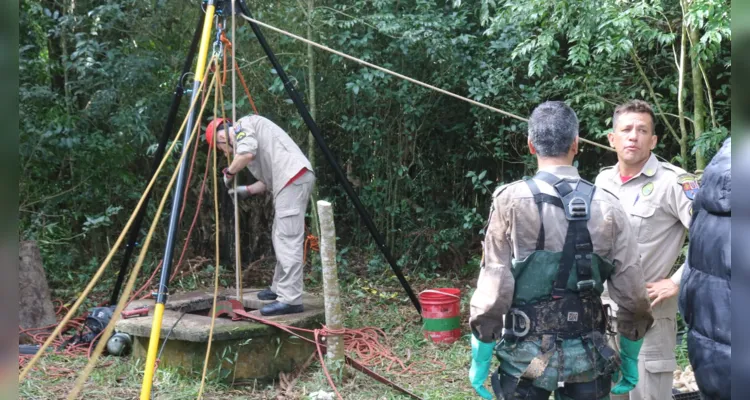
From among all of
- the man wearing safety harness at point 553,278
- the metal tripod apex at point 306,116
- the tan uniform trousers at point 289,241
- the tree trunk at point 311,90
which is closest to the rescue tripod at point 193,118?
the metal tripod apex at point 306,116

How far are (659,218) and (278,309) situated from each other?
9.17 feet

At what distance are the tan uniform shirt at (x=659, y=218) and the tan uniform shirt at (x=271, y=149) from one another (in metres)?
2.58

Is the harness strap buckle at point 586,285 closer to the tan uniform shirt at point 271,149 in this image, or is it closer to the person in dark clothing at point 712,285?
the person in dark clothing at point 712,285

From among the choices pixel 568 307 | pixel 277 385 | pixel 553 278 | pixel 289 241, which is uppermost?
pixel 553 278

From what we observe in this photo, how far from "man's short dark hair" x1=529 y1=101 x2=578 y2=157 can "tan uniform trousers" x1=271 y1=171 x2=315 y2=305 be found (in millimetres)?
2729

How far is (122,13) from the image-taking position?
22.4ft

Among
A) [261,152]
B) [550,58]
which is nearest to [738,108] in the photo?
[261,152]

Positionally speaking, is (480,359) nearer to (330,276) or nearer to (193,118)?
(330,276)

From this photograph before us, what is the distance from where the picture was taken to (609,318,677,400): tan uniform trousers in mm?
2959

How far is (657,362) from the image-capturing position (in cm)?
296

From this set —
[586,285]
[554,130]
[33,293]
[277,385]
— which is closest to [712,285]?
[586,285]

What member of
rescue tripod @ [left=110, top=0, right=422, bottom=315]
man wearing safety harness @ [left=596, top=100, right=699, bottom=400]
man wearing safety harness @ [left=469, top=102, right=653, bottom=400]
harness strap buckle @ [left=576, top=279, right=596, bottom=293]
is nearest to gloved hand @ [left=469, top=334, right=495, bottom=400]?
man wearing safety harness @ [left=469, top=102, right=653, bottom=400]

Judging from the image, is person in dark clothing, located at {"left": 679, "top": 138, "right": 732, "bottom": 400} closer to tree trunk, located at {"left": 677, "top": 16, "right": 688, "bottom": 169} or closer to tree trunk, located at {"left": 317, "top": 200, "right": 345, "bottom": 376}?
tree trunk, located at {"left": 317, "top": 200, "right": 345, "bottom": 376}

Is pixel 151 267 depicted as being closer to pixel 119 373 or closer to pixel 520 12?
pixel 119 373
